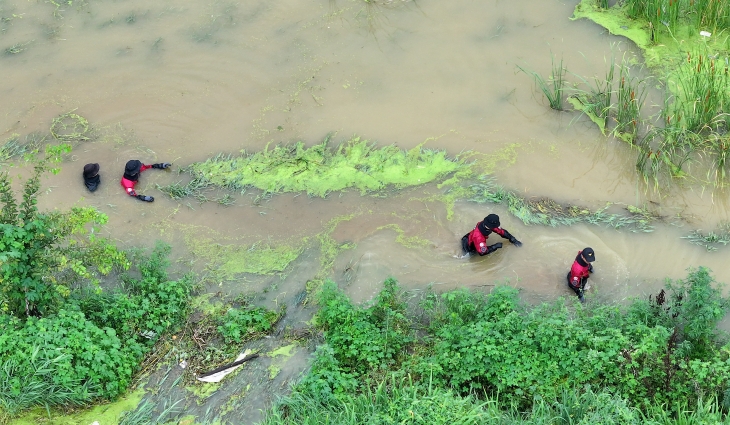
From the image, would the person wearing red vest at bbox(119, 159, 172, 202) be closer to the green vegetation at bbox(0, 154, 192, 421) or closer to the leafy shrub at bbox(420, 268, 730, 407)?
the green vegetation at bbox(0, 154, 192, 421)

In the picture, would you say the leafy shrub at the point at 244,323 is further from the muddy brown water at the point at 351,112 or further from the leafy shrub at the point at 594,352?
the leafy shrub at the point at 594,352

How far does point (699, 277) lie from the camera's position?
4.86 metres

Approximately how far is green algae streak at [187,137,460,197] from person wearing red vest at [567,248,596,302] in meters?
1.68

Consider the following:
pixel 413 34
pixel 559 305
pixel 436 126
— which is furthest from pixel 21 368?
pixel 413 34

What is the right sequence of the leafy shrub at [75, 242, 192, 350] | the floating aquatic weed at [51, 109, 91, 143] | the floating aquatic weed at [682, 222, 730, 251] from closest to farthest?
the leafy shrub at [75, 242, 192, 350], the floating aquatic weed at [682, 222, 730, 251], the floating aquatic weed at [51, 109, 91, 143]

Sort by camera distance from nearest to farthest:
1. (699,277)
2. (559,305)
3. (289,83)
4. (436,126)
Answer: (699,277) → (559,305) → (436,126) → (289,83)

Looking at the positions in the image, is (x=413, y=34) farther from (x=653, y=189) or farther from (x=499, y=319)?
(x=499, y=319)

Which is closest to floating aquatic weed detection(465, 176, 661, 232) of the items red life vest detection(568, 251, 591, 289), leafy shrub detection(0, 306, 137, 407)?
red life vest detection(568, 251, 591, 289)

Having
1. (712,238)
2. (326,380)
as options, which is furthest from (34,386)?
(712,238)

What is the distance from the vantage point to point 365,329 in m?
5.24

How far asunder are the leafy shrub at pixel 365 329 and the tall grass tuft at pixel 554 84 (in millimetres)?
2999

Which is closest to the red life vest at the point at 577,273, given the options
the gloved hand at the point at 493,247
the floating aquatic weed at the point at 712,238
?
the gloved hand at the point at 493,247

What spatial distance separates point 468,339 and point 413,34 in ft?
14.2

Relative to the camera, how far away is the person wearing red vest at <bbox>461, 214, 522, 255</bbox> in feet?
19.2
